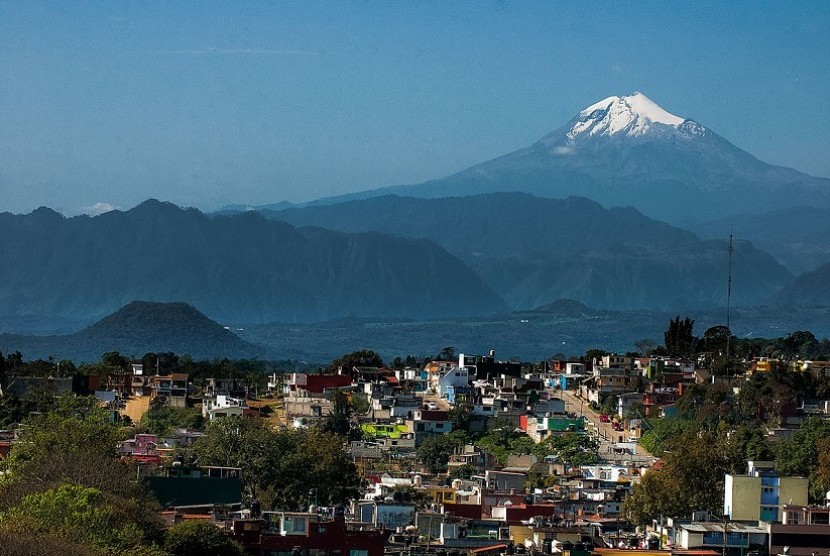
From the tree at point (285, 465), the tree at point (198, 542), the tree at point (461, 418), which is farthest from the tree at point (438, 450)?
the tree at point (198, 542)

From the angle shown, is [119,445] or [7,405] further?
[7,405]

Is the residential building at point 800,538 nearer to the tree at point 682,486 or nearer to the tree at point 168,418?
the tree at point 682,486

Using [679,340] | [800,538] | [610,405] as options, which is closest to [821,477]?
[800,538]

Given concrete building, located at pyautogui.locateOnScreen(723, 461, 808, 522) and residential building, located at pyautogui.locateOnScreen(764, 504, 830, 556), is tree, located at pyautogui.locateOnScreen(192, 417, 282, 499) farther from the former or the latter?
residential building, located at pyautogui.locateOnScreen(764, 504, 830, 556)

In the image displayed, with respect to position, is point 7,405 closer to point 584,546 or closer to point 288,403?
point 288,403

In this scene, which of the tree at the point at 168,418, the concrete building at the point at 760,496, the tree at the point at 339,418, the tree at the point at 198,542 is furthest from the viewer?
the tree at the point at 168,418

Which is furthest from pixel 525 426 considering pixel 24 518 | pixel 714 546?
pixel 24 518
